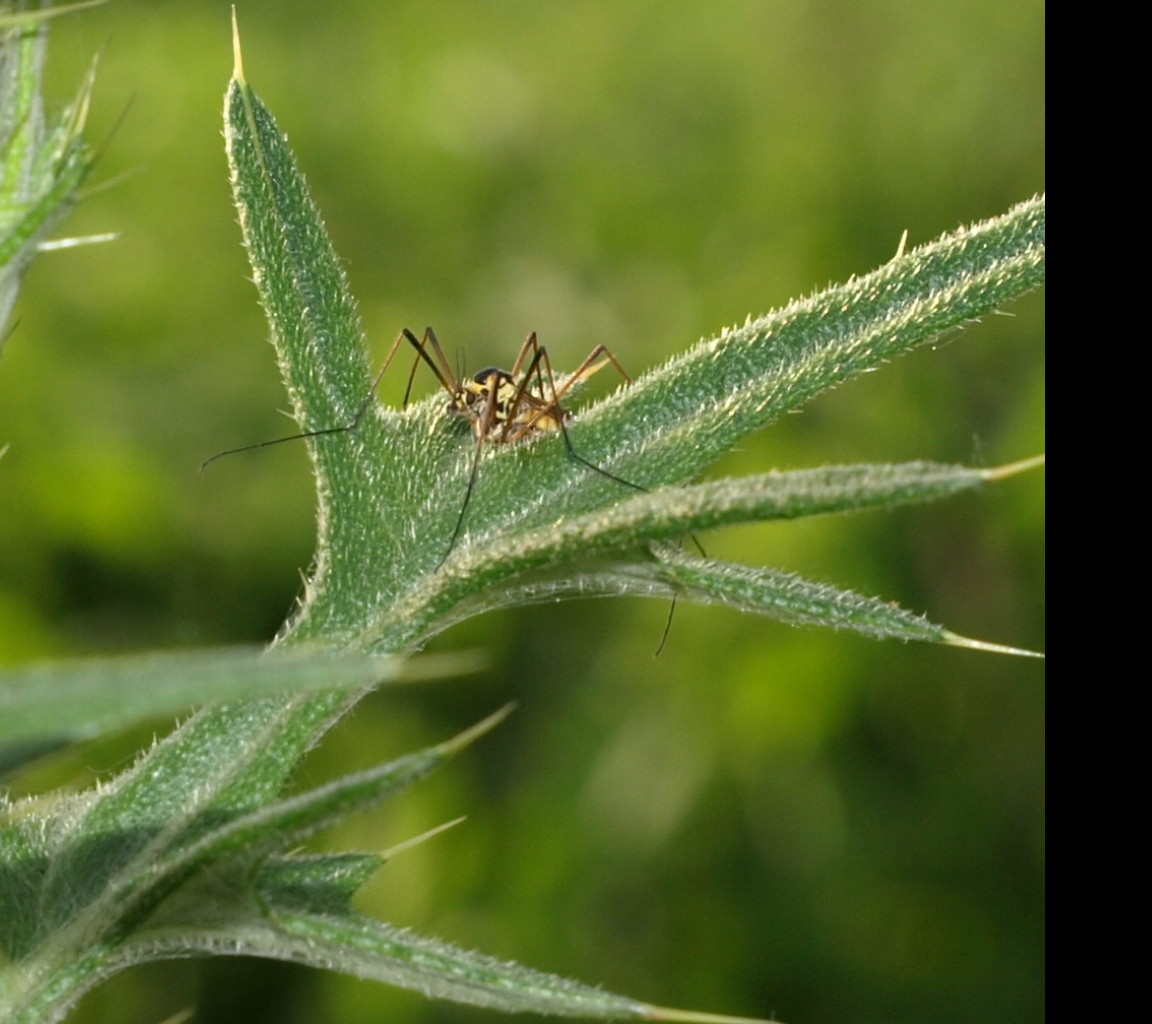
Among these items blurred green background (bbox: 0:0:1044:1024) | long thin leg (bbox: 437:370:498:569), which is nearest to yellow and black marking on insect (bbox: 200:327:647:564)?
long thin leg (bbox: 437:370:498:569)

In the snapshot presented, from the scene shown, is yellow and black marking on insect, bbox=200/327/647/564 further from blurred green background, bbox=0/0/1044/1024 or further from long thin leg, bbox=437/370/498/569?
blurred green background, bbox=0/0/1044/1024

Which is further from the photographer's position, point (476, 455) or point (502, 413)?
point (502, 413)

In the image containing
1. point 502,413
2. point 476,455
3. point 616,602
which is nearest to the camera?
point 476,455

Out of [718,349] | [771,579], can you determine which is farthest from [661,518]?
[718,349]

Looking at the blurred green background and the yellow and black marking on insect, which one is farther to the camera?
the blurred green background

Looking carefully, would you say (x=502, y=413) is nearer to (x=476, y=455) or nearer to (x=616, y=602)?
(x=476, y=455)

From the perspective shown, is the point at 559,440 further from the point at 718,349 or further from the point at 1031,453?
the point at 1031,453

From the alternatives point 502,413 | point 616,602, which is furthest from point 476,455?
point 616,602

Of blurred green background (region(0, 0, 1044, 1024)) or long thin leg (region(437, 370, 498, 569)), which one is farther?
blurred green background (region(0, 0, 1044, 1024))

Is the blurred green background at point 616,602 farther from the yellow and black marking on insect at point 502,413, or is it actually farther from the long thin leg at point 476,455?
the long thin leg at point 476,455
